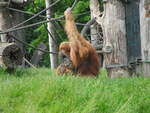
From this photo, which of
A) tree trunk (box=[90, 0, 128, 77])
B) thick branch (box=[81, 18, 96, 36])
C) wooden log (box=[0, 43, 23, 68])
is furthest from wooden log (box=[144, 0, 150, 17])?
wooden log (box=[0, 43, 23, 68])

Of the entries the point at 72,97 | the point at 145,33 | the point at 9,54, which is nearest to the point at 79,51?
the point at 9,54

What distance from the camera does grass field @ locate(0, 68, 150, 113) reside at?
4703 mm

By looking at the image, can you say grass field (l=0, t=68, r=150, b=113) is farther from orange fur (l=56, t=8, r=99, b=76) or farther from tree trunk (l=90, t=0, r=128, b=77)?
orange fur (l=56, t=8, r=99, b=76)

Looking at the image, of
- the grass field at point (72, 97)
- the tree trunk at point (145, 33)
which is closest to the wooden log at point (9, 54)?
the grass field at point (72, 97)

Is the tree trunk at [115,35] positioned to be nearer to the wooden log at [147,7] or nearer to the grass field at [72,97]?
the wooden log at [147,7]

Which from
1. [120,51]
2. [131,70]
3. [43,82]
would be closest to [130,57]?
[131,70]

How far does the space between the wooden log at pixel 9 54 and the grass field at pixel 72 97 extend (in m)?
1.58

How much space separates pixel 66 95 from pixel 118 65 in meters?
1.32

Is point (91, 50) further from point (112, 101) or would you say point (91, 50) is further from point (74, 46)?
point (112, 101)

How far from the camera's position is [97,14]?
6.87 m

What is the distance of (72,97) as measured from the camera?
4871 millimetres

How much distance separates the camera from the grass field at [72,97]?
4.70 meters

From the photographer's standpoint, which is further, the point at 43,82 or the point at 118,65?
the point at 118,65

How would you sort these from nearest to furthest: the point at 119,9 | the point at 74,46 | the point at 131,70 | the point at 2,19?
the point at 119,9
the point at 131,70
the point at 74,46
the point at 2,19
